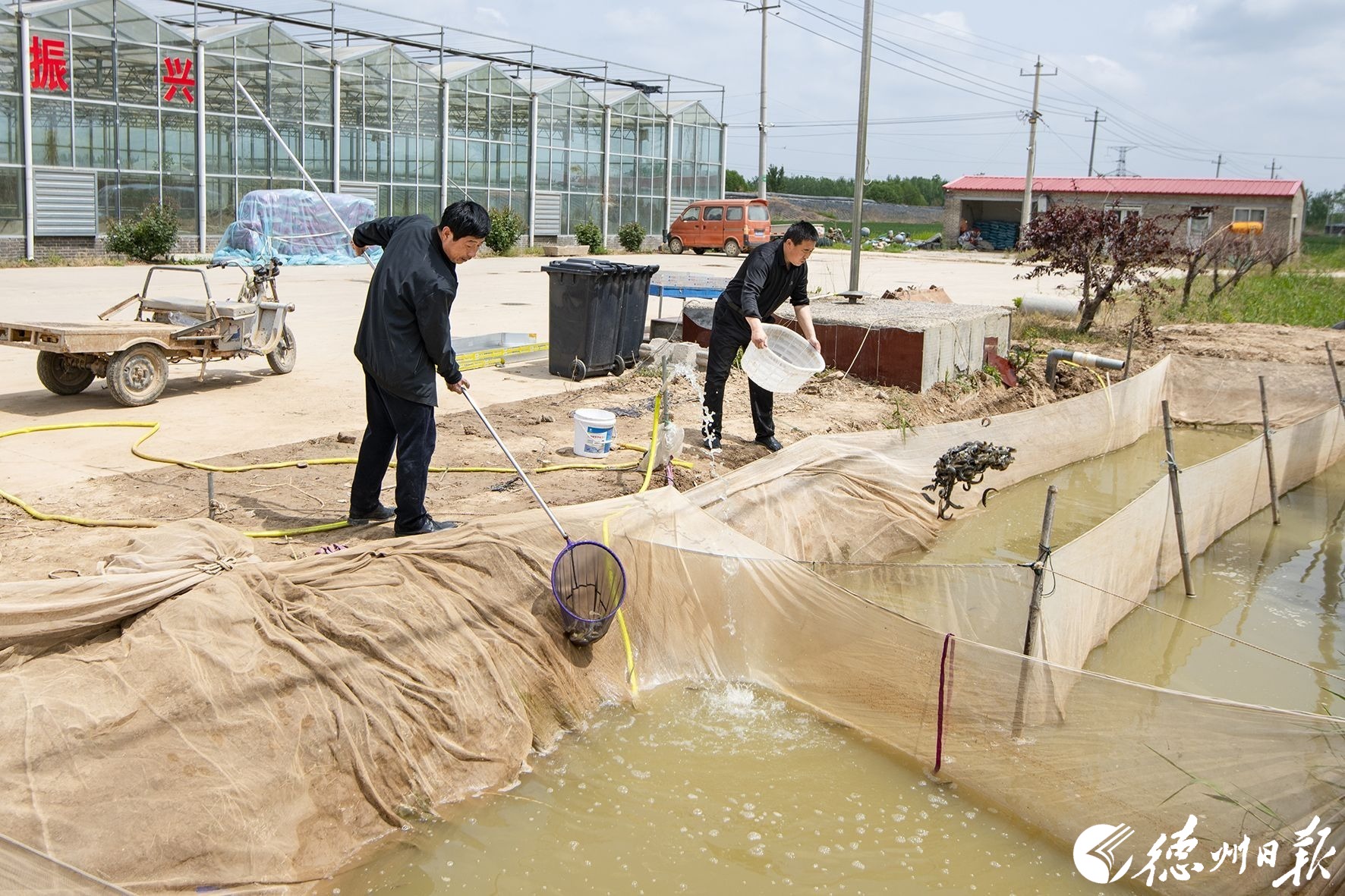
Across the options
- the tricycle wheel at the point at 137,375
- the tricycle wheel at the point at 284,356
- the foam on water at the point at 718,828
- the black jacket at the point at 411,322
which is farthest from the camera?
the tricycle wheel at the point at 284,356

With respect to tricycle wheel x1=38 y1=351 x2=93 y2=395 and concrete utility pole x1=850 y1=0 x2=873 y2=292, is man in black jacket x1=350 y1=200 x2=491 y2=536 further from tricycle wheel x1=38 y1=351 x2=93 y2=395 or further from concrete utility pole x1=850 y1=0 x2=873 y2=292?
concrete utility pole x1=850 y1=0 x2=873 y2=292

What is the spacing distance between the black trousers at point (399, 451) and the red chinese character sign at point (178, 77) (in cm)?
1972

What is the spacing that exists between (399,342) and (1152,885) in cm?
374

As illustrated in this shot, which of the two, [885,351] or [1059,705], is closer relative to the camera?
[1059,705]

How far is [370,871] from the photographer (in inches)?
143

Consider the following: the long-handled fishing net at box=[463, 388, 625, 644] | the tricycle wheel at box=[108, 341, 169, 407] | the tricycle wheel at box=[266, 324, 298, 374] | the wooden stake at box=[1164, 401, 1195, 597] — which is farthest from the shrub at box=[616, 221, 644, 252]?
the long-handled fishing net at box=[463, 388, 625, 644]

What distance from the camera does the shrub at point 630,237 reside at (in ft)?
106

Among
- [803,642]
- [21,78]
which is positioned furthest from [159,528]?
[21,78]

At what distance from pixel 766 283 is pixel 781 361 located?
0.59 metres

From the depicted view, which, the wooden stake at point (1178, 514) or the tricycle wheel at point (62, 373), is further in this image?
the tricycle wheel at point (62, 373)

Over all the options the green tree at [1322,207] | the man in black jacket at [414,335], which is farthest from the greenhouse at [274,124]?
the green tree at [1322,207]

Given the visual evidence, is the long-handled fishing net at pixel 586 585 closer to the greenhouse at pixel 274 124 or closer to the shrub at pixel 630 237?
the greenhouse at pixel 274 124

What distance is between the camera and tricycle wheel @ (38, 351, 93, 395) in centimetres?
793

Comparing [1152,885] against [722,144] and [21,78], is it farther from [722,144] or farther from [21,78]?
[722,144]
